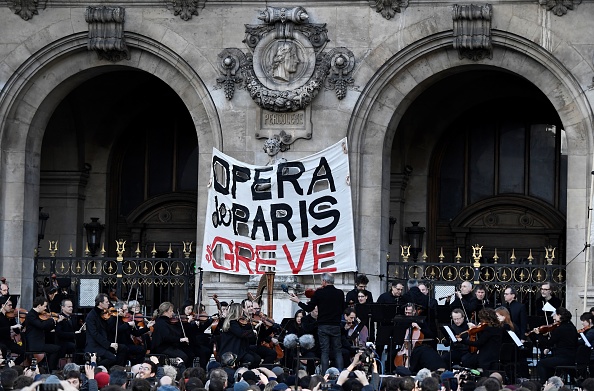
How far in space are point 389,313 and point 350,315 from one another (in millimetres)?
624

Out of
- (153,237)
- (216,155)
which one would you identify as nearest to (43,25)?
(216,155)

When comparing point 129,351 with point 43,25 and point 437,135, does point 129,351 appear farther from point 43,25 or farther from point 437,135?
point 437,135

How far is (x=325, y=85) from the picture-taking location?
33.6 m

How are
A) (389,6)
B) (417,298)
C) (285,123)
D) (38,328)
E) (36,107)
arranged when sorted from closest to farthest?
(38,328)
(417,298)
(389,6)
(285,123)
(36,107)

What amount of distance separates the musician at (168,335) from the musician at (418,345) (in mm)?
3376

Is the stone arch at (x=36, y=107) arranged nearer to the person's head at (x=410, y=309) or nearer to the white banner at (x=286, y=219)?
the white banner at (x=286, y=219)

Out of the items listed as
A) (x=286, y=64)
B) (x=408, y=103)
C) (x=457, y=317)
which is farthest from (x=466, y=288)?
(x=286, y=64)

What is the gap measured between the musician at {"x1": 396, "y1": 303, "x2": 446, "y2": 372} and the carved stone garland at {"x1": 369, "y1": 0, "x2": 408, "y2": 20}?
635cm

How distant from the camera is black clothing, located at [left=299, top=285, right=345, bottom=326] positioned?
93.7ft

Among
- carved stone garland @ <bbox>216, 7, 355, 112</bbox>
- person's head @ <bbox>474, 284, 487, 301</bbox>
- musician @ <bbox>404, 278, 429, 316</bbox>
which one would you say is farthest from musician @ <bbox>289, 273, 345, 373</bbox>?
carved stone garland @ <bbox>216, 7, 355, 112</bbox>

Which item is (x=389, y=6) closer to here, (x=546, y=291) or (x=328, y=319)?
(x=546, y=291)

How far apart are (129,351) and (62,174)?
34.4ft

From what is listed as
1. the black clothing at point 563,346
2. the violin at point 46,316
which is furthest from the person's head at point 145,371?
the black clothing at point 563,346

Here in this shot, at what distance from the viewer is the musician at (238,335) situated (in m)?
28.0
